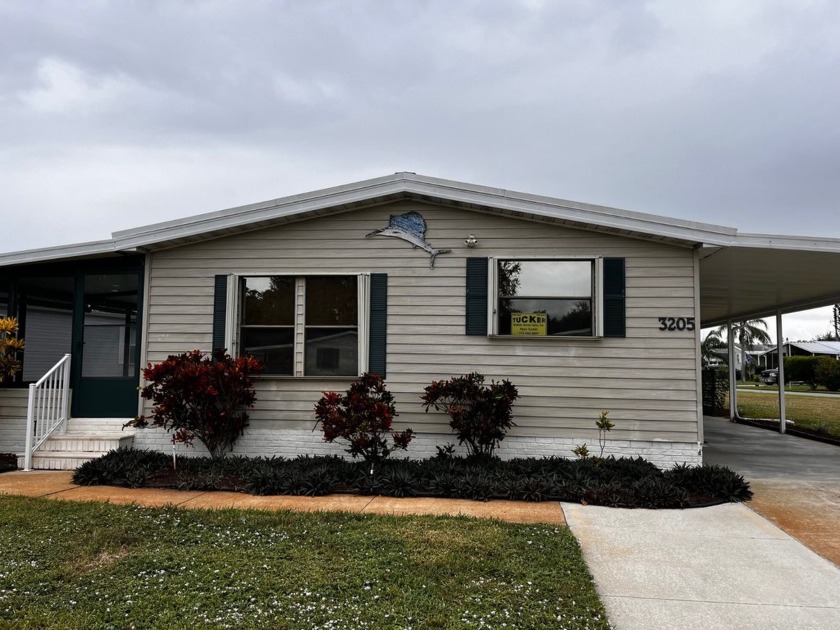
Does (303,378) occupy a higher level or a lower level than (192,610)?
higher

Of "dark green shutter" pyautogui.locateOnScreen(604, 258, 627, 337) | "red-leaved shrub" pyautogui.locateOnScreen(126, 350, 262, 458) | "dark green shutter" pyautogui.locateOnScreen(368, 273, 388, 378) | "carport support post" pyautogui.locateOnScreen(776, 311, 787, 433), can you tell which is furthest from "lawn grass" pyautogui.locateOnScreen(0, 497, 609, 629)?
"carport support post" pyautogui.locateOnScreen(776, 311, 787, 433)

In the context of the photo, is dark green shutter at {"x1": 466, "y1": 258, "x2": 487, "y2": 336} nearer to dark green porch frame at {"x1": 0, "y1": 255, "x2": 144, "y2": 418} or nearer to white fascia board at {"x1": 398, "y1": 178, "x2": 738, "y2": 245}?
white fascia board at {"x1": 398, "y1": 178, "x2": 738, "y2": 245}

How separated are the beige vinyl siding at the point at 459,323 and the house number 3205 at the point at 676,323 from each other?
7 centimetres

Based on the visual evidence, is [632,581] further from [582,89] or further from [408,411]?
[582,89]

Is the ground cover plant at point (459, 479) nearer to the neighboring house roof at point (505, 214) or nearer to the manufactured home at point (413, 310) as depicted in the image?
the manufactured home at point (413, 310)

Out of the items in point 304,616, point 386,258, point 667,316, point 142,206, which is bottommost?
point 304,616

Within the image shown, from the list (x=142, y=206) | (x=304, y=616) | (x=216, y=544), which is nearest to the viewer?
(x=304, y=616)

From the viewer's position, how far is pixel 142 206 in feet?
56.5

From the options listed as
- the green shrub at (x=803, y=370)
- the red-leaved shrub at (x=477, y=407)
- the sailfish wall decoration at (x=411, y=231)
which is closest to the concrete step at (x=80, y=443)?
the red-leaved shrub at (x=477, y=407)

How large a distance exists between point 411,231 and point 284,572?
174 inches

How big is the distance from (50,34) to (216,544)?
9335 millimetres

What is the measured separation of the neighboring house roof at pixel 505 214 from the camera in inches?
252

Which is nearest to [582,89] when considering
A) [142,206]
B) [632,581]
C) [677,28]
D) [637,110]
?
[637,110]

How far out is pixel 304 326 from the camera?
7227mm
